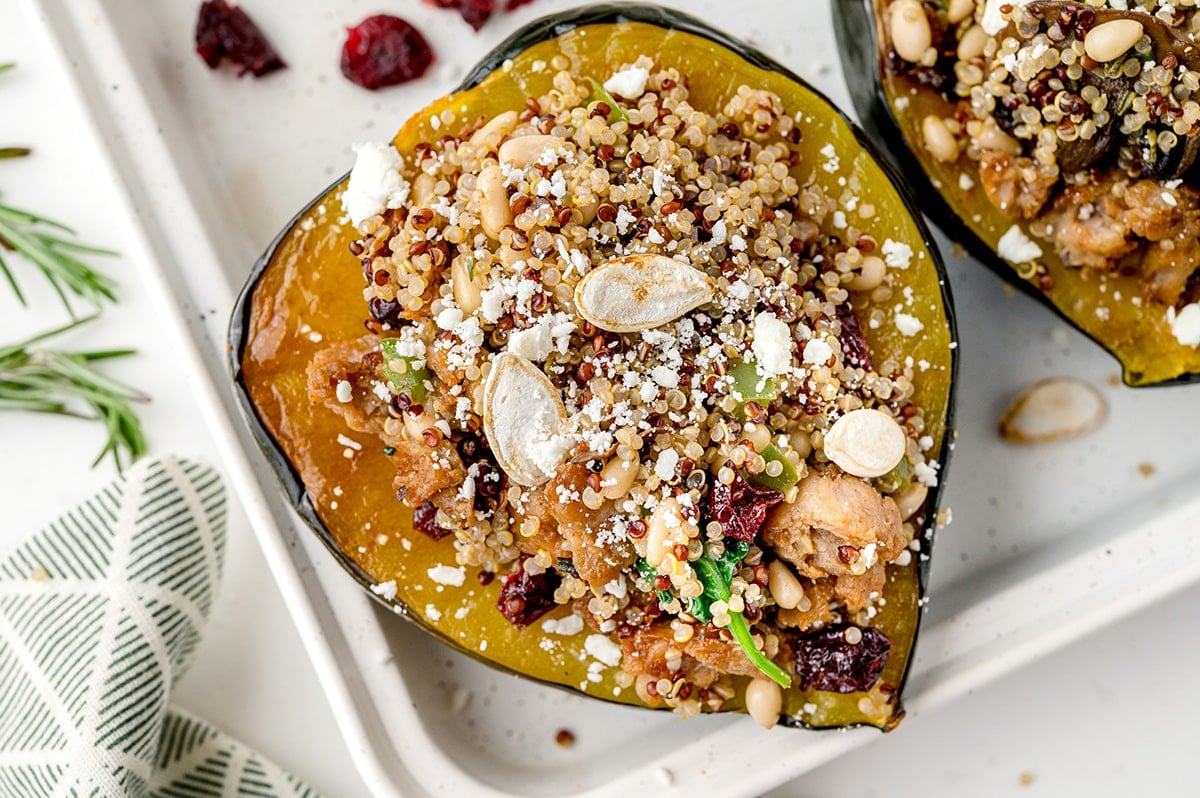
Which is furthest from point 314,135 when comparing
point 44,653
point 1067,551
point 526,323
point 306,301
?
point 1067,551

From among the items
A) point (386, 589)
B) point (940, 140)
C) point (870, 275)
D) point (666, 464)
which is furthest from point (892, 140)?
point (386, 589)

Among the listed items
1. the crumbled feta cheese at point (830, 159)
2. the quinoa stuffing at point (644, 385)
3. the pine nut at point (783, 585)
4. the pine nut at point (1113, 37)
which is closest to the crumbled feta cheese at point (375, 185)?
the quinoa stuffing at point (644, 385)

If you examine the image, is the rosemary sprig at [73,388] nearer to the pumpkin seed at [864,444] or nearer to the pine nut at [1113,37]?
the pumpkin seed at [864,444]

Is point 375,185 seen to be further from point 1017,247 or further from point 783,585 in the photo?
point 1017,247

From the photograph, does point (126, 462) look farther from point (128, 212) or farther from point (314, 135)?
point (314, 135)

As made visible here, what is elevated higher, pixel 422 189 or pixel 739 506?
pixel 422 189

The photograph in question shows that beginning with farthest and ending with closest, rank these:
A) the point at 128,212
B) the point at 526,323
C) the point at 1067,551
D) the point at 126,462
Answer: the point at 126,462 → the point at 1067,551 → the point at 128,212 → the point at 526,323
